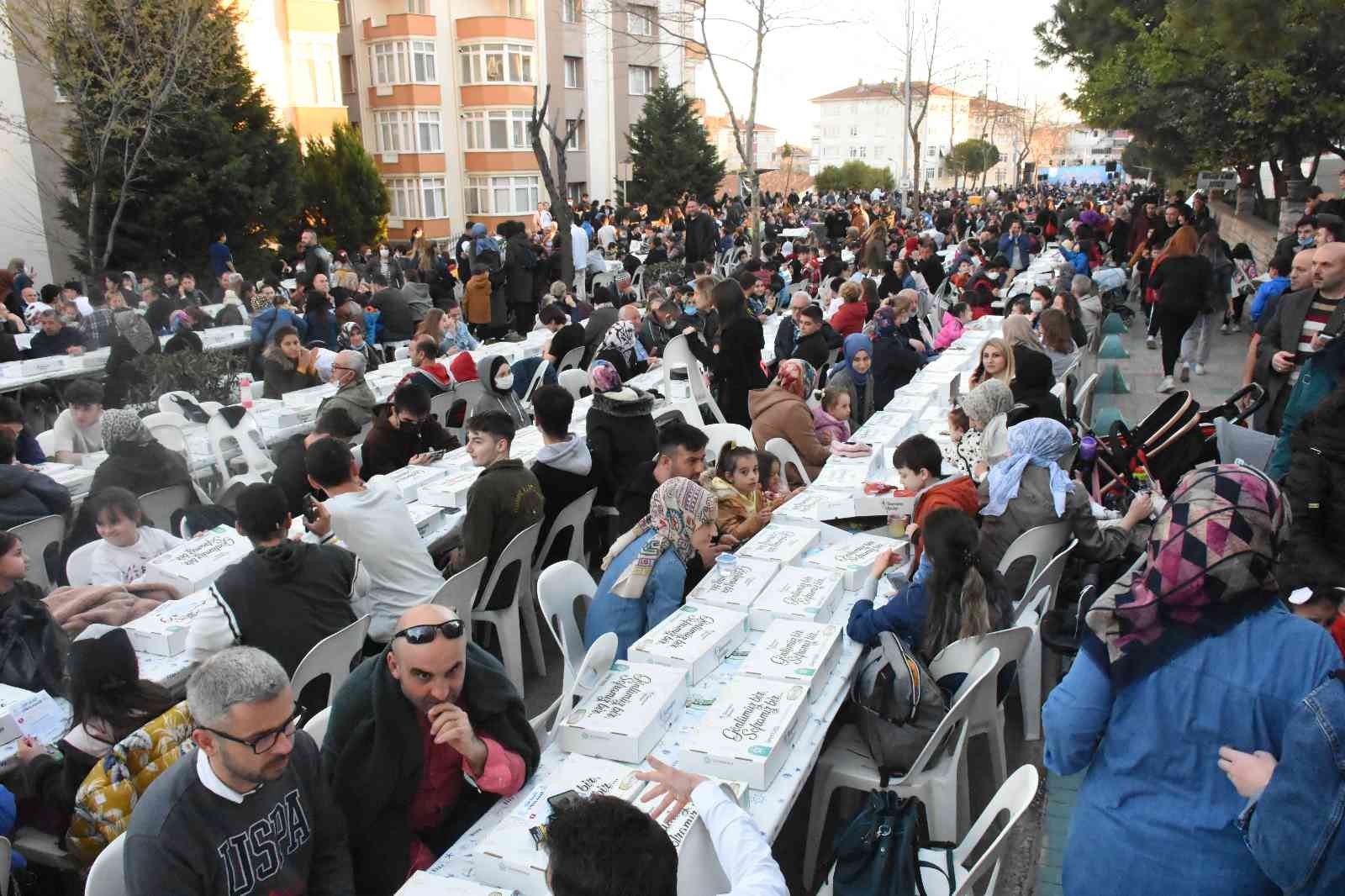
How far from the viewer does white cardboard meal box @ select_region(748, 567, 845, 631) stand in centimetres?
390

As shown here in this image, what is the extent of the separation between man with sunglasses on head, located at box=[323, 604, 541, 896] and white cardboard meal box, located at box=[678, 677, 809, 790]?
19.3 inches

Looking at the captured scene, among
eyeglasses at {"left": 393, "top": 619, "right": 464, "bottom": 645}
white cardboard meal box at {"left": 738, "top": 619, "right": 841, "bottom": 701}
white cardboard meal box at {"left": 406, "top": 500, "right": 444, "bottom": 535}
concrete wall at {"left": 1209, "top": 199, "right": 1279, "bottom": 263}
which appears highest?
concrete wall at {"left": 1209, "top": 199, "right": 1279, "bottom": 263}

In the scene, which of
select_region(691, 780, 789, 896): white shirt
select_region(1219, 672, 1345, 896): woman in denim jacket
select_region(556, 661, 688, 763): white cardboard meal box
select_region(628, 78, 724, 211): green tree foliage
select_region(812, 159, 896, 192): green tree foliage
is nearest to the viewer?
select_region(1219, 672, 1345, 896): woman in denim jacket

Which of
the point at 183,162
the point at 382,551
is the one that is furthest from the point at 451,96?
the point at 382,551

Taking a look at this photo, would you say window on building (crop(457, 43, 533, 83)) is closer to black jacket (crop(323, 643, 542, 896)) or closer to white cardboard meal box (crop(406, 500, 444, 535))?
white cardboard meal box (crop(406, 500, 444, 535))

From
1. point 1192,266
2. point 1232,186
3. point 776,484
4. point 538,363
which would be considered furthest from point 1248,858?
point 1232,186

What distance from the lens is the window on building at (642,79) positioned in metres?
40.6

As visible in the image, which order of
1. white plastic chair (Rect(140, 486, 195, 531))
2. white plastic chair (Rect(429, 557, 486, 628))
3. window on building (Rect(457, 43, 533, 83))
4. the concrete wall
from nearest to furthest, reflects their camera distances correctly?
white plastic chair (Rect(429, 557, 486, 628))
white plastic chair (Rect(140, 486, 195, 531))
the concrete wall
window on building (Rect(457, 43, 533, 83))

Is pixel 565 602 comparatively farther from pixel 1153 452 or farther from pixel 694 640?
pixel 1153 452

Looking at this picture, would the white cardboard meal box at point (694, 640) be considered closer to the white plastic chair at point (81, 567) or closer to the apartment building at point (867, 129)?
the white plastic chair at point (81, 567)

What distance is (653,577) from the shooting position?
3969mm

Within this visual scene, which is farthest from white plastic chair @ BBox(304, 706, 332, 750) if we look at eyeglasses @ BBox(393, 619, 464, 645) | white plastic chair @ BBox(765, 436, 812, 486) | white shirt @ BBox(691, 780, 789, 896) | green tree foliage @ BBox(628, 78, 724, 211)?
green tree foliage @ BBox(628, 78, 724, 211)

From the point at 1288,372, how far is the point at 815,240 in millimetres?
14824

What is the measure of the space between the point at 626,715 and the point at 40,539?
393cm
